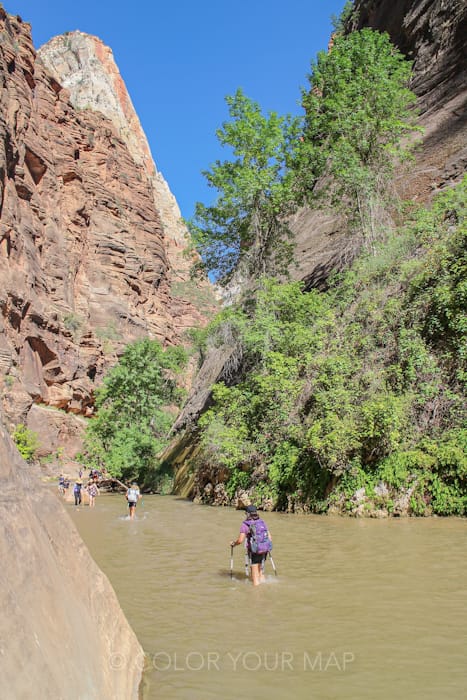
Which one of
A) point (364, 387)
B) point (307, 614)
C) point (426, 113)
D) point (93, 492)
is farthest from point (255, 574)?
point (426, 113)

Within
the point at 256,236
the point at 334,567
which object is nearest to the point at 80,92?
the point at 256,236

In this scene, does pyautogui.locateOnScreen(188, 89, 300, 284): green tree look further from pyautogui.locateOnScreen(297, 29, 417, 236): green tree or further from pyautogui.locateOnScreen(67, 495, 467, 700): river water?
pyautogui.locateOnScreen(67, 495, 467, 700): river water

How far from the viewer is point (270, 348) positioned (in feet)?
68.0

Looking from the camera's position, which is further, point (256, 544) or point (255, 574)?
point (256, 544)

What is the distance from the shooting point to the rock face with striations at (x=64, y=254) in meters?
37.8

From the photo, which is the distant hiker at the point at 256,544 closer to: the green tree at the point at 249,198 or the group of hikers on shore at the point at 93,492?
the group of hikers on shore at the point at 93,492

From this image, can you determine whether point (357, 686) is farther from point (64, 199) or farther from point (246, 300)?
point (64, 199)

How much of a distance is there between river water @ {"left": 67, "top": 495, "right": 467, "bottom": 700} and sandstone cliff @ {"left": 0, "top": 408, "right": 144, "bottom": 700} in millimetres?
288

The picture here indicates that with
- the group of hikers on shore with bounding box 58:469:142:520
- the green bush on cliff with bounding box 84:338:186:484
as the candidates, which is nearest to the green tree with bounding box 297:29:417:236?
the group of hikers on shore with bounding box 58:469:142:520

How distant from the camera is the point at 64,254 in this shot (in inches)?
2046

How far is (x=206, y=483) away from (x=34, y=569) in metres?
18.4

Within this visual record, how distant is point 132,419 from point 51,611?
3365cm

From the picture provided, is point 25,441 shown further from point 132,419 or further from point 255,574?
point 255,574

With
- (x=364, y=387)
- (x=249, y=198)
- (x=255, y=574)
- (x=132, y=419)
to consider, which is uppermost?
(x=249, y=198)
